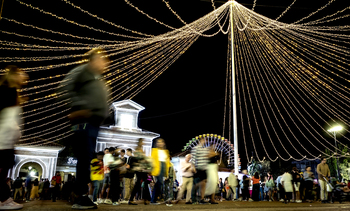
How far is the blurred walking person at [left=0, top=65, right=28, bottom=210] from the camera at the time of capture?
12.7ft

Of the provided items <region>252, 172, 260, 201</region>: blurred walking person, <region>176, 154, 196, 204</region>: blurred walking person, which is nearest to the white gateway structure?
<region>252, 172, 260, 201</region>: blurred walking person

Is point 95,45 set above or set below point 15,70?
above

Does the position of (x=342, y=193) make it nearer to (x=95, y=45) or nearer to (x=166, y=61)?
(x=166, y=61)

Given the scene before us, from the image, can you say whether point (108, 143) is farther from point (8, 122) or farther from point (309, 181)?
point (8, 122)

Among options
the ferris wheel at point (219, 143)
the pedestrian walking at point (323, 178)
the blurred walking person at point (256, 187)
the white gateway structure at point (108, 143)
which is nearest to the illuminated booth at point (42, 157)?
the white gateway structure at point (108, 143)

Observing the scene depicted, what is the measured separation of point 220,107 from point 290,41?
19.8 m

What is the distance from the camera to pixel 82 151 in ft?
11.5

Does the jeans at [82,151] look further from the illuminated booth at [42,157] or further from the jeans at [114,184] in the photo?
the illuminated booth at [42,157]

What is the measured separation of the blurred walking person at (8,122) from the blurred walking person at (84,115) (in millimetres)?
1050

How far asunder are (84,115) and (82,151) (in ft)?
1.60

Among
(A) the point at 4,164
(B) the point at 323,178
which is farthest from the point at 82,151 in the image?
(B) the point at 323,178

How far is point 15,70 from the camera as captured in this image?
4.21 meters

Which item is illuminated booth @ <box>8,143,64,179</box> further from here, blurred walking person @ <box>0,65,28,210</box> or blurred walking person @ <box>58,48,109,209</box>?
blurred walking person @ <box>58,48,109,209</box>

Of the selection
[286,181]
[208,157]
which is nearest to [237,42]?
[286,181]
